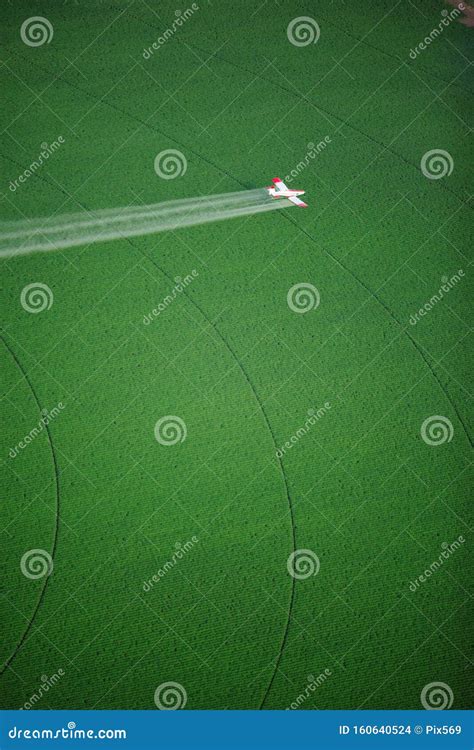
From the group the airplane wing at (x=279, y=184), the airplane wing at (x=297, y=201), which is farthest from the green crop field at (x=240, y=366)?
the airplane wing at (x=279, y=184)

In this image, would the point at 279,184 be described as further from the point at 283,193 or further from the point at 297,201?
the point at 297,201

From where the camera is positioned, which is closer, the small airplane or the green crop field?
the green crop field

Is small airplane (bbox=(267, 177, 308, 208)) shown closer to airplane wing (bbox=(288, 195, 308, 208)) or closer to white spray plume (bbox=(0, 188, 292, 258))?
airplane wing (bbox=(288, 195, 308, 208))

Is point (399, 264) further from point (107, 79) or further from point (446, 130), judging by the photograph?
point (107, 79)

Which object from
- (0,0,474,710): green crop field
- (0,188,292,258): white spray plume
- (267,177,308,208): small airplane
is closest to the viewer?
(0,0,474,710): green crop field

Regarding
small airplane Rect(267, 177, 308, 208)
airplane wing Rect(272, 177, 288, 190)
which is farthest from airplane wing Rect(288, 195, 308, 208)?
airplane wing Rect(272, 177, 288, 190)

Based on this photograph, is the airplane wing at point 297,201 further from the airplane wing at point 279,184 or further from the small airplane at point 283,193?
the airplane wing at point 279,184

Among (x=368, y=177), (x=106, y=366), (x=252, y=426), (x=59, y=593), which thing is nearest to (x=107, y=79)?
(x=368, y=177)
